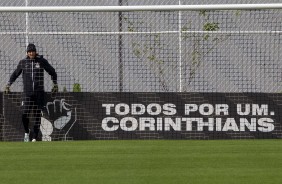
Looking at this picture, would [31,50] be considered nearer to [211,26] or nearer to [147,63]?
[147,63]

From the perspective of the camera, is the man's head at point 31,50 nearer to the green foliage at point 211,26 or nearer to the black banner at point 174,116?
the black banner at point 174,116

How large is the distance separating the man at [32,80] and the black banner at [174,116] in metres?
0.54

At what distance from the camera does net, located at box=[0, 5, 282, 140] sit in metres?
16.4

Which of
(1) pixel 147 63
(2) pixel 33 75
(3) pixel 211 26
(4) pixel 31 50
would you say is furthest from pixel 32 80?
(3) pixel 211 26

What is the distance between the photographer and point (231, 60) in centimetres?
1748

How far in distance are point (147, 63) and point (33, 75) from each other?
2.24 metres
